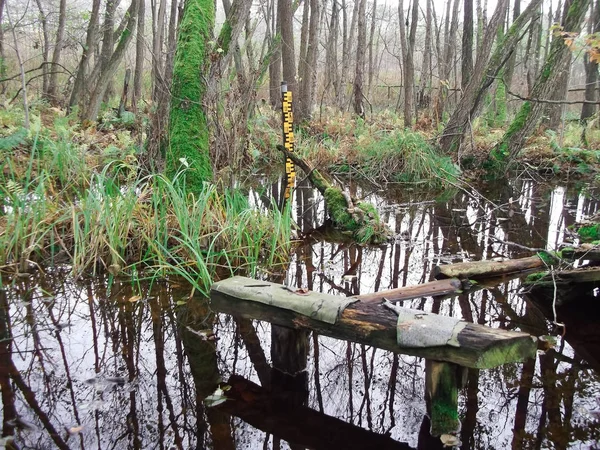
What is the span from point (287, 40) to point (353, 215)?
8.07 m

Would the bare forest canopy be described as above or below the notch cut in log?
above

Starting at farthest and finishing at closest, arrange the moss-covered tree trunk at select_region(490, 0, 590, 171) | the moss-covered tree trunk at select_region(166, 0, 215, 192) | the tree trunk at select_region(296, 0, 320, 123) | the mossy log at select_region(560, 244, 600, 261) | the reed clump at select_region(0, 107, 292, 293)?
the tree trunk at select_region(296, 0, 320, 123) → the moss-covered tree trunk at select_region(490, 0, 590, 171) → the moss-covered tree trunk at select_region(166, 0, 215, 192) → the reed clump at select_region(0, 107, 292, 293) → the mossy log at select_region(560, 244, 600, 261)

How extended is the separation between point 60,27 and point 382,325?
14441 mm

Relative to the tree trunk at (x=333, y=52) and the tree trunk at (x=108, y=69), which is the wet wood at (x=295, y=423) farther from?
the tree trunk at (x=333, y=52)

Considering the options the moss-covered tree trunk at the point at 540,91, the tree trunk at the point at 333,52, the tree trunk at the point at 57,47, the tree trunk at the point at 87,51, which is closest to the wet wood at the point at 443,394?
the moss-covered tree trunk at the point at 540,91

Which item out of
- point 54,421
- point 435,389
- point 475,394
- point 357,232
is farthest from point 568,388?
point 357,232

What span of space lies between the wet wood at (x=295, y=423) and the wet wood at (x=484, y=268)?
1908 mm

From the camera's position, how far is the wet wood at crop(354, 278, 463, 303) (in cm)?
371

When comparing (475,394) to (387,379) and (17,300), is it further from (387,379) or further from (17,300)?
(17,300)

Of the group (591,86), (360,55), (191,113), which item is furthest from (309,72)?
(591,86)

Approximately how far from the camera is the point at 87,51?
12.2 m

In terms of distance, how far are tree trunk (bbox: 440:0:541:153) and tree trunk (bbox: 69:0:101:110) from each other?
28.6 ft

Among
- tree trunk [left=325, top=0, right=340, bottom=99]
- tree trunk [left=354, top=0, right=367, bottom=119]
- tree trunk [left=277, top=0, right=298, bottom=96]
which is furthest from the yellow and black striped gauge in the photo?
tree trunk [left=325, top=0, right=340, bottom=99]

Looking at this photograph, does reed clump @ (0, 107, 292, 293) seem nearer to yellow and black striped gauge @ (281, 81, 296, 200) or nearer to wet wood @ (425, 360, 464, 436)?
yellow and black striped gauge @ (281, 81, 296, 200)
